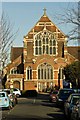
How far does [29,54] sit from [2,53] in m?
47.5

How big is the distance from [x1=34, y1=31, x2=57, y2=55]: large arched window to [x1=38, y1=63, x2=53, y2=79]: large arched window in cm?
320

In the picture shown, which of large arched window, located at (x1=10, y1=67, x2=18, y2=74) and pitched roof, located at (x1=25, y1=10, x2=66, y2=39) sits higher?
pitched roof, located at (x1=25, y1=10, x2=66, y2=39)

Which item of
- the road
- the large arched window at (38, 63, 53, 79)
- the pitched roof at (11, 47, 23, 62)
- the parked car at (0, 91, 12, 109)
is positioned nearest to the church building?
the large arched window at (38, 63, 53, 79)

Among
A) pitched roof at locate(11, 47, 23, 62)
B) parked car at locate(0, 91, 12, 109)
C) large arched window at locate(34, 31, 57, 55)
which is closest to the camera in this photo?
parked car at locate(0, 91, 12, 109)

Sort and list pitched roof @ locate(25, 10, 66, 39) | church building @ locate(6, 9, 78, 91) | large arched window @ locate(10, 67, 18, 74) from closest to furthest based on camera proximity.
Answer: church building @ locate(6, 9, 78, 91) < pitched roof @ locate(25, 10, 66, 39) < large arched window @ locate(10, 67, 18, 74)

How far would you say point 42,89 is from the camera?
86062mm

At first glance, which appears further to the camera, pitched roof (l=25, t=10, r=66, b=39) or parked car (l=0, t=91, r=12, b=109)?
pitched roof (l=25, t=10, r=66, b=39)

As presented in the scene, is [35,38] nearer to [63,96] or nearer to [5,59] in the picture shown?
[5,59]

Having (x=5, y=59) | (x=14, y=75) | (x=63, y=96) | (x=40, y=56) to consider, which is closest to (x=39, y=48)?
(x=40, y=56)

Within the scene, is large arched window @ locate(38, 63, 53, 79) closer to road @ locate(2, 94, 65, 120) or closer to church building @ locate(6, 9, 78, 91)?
church building @ locate(6, 9, 78, 91)

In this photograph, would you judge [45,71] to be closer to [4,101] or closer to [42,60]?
[42,60]

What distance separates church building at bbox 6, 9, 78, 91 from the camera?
84.9 m

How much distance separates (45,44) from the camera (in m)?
86.3

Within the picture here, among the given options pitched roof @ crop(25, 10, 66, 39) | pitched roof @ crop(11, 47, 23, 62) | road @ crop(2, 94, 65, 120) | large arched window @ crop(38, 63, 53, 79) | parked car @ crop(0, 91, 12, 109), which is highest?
pitched roof @ crop(25, 10, 66, 39)
